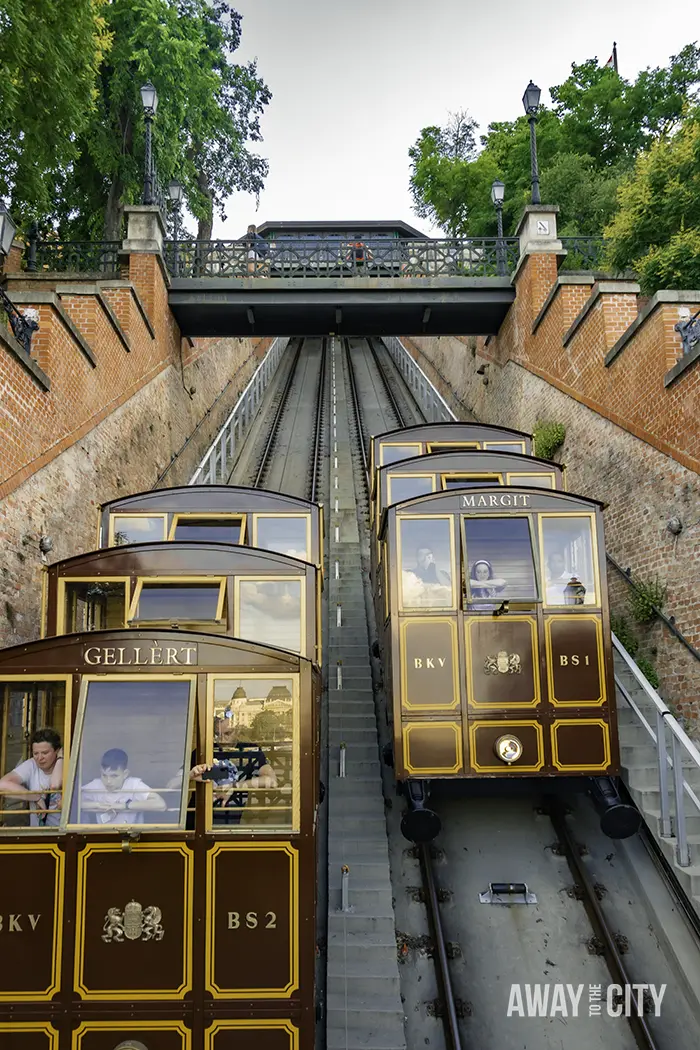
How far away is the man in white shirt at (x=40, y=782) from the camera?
5.71 metres

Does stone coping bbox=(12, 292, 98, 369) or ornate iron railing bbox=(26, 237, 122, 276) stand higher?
ornate iron railing bbox=(26, 237, 122, 276)

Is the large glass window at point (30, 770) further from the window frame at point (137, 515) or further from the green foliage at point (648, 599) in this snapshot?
the green foliage at point (648, 599)

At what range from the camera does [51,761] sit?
5.74 meters

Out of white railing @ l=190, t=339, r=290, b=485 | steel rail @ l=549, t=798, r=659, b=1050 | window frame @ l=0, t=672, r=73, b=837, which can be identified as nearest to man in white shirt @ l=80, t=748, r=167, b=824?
window frame @ l=0, t=672, r=73, b=837

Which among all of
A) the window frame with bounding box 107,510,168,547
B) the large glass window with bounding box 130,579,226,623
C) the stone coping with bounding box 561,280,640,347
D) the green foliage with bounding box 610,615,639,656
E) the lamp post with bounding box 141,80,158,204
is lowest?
the green foliage with bounding box 610,615,639,656

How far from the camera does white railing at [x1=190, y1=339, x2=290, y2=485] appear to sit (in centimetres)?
1773

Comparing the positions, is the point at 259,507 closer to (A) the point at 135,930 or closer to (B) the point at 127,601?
(B) the point at 127,601

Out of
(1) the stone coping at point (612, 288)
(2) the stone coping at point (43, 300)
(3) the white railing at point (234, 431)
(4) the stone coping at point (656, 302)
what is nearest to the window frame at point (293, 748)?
(4) the stone coping at point (656, 302)

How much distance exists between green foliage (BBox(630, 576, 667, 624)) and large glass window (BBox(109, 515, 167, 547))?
6100 mm

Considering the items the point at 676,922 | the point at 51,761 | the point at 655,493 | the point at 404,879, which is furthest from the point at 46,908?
the point at 655,493

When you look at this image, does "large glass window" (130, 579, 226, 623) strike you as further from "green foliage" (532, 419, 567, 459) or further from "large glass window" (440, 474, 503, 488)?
"green foliage" (532, 419, 567, 459)

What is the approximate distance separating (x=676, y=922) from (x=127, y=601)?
19.6ft

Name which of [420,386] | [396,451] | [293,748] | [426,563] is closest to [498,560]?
[426,563]

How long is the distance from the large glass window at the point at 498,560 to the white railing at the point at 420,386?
9.50m
